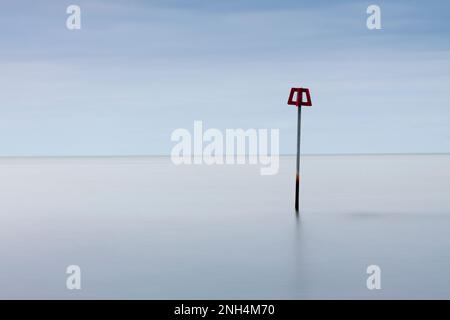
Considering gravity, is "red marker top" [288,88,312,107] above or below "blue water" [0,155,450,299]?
above

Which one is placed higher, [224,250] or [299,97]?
[299,97]

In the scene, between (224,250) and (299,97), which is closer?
(224,250)

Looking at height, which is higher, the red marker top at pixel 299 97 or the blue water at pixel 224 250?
the red marker top at pixel 299 97

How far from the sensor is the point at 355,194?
38.6 metres

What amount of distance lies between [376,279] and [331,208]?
16818 millimetres

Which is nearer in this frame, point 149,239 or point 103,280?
point 103,280

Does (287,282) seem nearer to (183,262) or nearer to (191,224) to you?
(183,262)

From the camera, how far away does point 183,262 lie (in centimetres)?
1529

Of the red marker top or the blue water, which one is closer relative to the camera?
the blue water

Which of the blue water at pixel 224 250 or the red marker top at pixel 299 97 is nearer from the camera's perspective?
the blue water at pixel 224 250

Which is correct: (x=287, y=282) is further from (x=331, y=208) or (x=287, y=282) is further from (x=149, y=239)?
(x=331, y=208)
